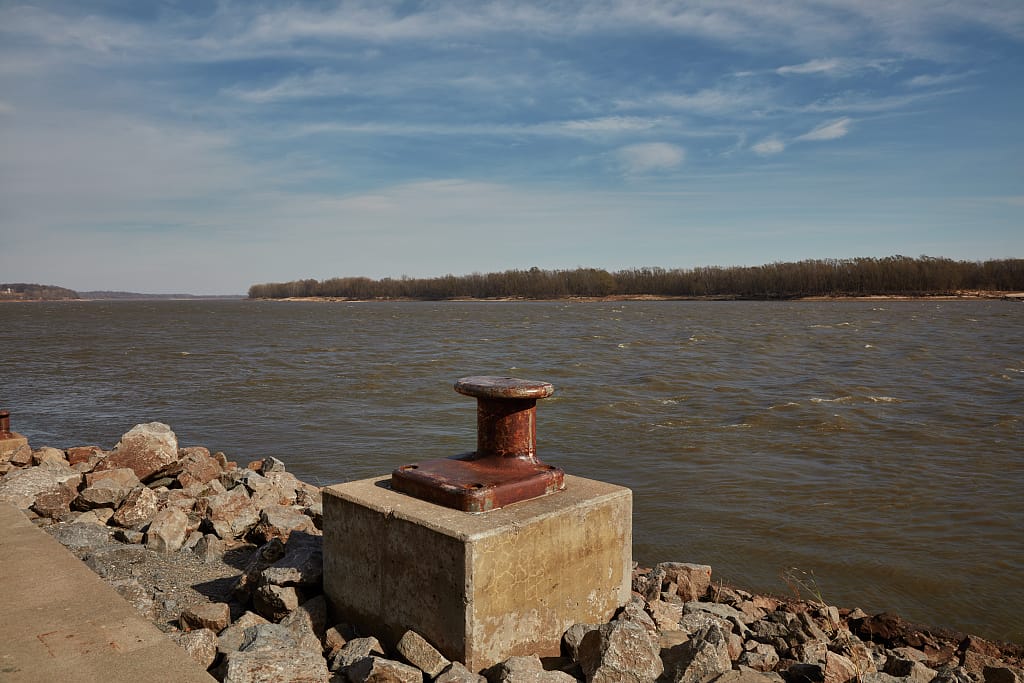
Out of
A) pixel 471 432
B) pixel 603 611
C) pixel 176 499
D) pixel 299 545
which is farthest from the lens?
pixel 471 432

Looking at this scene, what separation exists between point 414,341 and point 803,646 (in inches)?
1340

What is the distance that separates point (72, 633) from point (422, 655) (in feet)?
4.54

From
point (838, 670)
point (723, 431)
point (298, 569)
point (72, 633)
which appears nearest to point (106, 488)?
point (298, 569)

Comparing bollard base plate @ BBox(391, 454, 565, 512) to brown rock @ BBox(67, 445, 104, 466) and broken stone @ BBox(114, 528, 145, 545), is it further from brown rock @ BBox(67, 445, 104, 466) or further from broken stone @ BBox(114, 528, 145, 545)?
brown rock @ BBox(67, 445, 104, 466)

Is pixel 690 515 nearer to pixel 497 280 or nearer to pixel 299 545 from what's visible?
pixel 299 545

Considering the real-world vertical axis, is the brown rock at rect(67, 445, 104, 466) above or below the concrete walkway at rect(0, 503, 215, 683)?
below

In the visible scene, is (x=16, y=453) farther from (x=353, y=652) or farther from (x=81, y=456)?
(x=353, y=652)

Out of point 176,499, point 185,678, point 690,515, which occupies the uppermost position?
point 185,678

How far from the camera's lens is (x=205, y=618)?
3.66m

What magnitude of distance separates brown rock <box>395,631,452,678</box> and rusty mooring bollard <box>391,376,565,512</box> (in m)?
0.61

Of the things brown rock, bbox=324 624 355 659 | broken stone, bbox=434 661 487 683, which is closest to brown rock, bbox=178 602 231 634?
brown rock, bbox=324 624 355 659

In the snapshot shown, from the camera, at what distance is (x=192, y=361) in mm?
27094

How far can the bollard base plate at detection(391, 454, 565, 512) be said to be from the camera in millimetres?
3520

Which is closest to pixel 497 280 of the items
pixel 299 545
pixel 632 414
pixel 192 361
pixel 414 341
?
pixel 414 341
